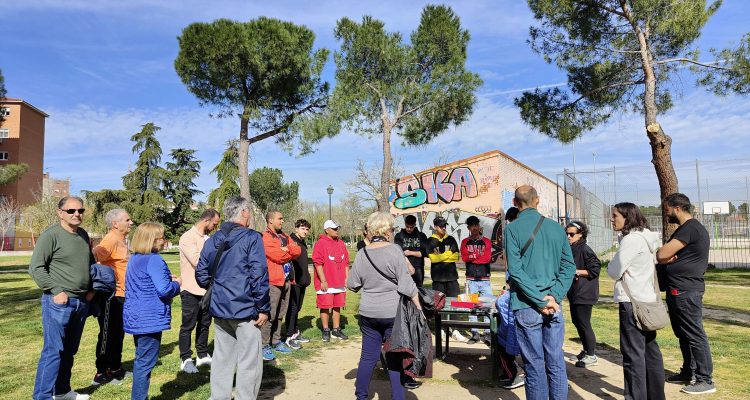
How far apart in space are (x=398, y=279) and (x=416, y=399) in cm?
121

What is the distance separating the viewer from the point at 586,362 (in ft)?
16.7

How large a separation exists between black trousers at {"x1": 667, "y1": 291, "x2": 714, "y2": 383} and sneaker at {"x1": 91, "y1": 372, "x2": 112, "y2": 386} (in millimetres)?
5257

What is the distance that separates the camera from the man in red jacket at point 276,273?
540 centimetres

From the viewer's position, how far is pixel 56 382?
159 inches

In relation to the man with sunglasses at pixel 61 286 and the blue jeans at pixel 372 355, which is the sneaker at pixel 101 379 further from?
the blue jeans at pixel 372 355

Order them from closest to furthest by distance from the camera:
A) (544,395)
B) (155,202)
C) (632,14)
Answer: (544,395) → (632,14) → (155,202)

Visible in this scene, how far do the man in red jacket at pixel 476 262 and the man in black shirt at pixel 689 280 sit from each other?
2.15 m

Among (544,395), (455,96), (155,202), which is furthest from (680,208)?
(155,202)

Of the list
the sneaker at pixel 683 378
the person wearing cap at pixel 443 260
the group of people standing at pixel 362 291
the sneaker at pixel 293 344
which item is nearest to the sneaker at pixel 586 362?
the sneaker at pixel 683 378

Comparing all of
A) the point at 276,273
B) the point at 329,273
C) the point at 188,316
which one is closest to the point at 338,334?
the point at 329,273

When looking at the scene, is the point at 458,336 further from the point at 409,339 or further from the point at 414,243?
the point at 409,339

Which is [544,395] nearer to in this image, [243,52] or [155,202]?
[243,52]

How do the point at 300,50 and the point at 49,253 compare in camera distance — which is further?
the point at 300,50

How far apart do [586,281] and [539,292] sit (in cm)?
227
